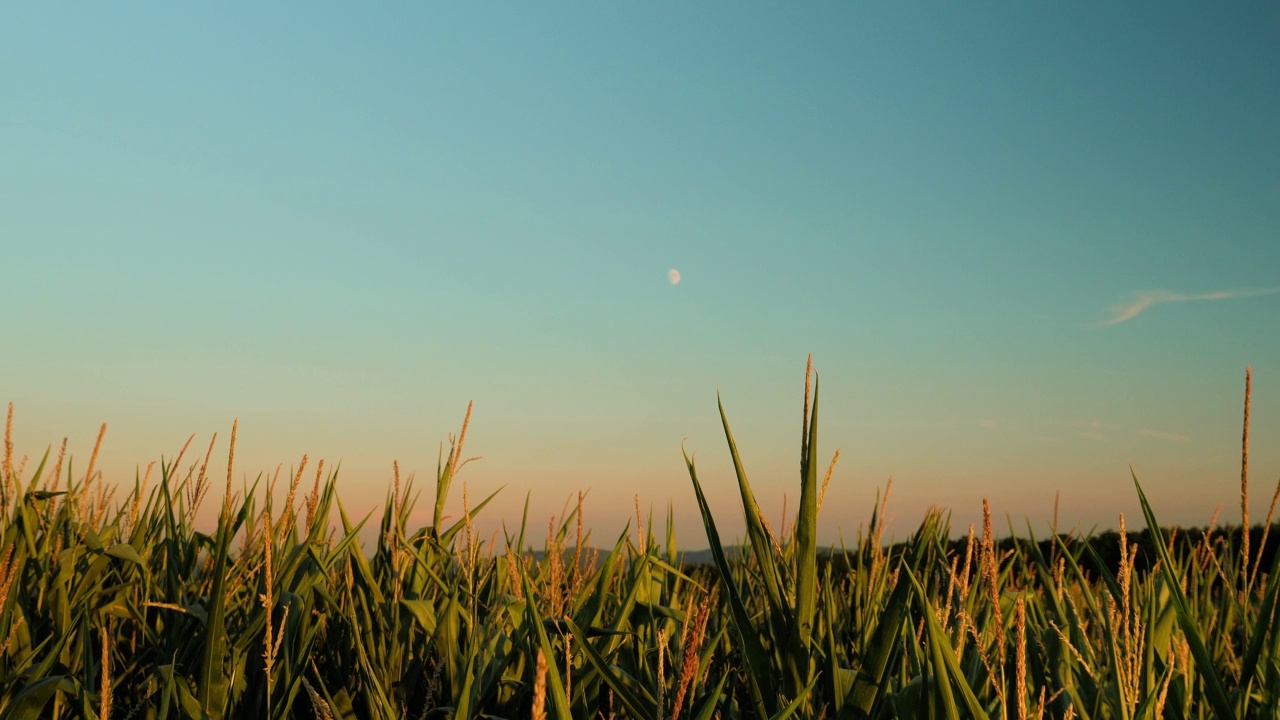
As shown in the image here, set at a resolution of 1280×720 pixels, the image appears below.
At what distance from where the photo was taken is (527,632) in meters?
2.36

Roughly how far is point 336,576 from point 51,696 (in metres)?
1.11

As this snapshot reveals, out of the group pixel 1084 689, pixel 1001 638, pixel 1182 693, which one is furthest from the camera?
pixel 1084 689

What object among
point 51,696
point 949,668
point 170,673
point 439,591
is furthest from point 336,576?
point 949,668

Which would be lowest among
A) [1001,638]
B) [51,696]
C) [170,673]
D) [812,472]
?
[51,696]

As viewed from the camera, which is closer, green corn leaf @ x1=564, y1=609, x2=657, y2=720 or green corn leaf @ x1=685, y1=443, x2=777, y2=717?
green corn leaf @ x1=564, y1=609, x2=657, y2=720

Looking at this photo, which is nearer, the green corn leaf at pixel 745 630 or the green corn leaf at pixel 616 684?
the green corn leaf at pixel 616 684

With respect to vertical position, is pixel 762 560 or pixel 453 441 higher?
pixel 453 441

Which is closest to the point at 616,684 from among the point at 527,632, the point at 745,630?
the point at 745,630

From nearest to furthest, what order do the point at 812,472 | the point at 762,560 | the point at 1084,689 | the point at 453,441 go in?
the point at 812,472 < the point at 762,560 < the point at 1084,689 < the point at 453,441

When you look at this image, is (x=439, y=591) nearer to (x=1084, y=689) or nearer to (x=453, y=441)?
(x=453, y=441)

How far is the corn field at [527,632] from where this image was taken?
Result: 5.65 feet

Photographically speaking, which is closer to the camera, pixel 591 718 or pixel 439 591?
pixel 591 718

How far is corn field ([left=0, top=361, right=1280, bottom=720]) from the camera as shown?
1.72 metres

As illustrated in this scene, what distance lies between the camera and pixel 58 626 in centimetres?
285
